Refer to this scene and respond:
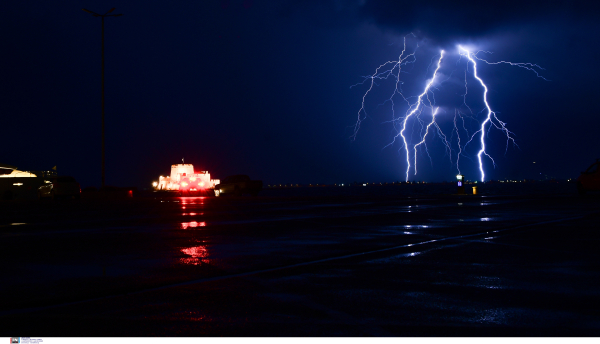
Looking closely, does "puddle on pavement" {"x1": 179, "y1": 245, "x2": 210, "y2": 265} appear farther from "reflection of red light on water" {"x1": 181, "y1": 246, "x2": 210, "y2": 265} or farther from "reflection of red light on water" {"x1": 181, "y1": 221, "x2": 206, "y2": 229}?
"reflection of red light on water" {"x1": 181, "y1": 221, "x2": 206, "y2": 229}

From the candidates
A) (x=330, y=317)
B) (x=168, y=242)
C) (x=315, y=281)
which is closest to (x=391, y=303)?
(x=330, y=317)

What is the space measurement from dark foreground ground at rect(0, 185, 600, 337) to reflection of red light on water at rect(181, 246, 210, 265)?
0.11ft

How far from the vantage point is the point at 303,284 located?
6152 mm

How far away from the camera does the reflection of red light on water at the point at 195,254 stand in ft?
26.1

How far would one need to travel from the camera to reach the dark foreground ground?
4.36 metres

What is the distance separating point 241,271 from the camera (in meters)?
7.11

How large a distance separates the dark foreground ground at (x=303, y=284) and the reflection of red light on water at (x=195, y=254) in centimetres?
4

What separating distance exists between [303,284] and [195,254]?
3159 mm

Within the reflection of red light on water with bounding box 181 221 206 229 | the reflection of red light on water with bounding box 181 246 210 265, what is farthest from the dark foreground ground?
the reflection of red light on water with bounding box 181 221 206 229

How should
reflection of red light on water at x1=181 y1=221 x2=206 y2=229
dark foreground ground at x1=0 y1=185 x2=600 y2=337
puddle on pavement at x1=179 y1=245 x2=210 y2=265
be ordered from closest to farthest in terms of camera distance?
dark foreground ground at x1=0 y1=185 x2=600 y2=337 → puddle on pavement at x1=179 y1=245 x2=210 y2=265 → reflection of red light on water at x1=181 y1=221 x2=206 y2=229

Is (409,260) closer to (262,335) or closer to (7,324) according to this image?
(262,335)

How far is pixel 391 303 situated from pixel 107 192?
36.9 meters

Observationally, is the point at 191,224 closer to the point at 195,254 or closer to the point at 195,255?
the point at 195,254

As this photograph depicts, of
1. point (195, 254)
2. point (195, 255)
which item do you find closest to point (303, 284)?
point (195, 255)
